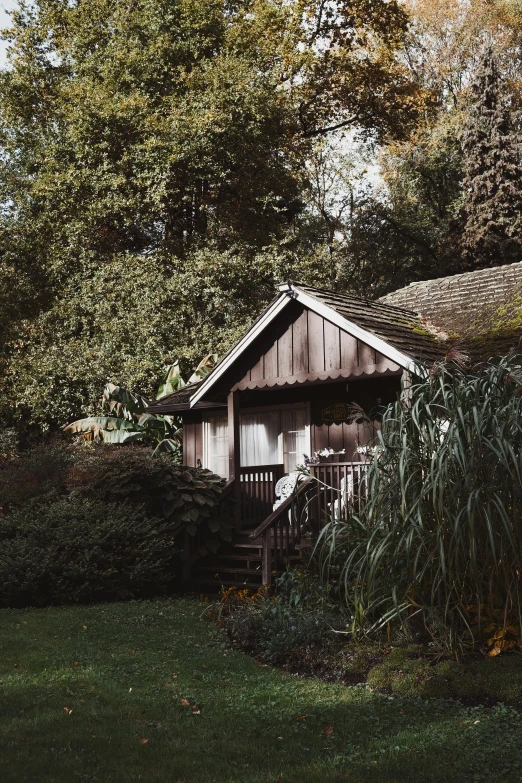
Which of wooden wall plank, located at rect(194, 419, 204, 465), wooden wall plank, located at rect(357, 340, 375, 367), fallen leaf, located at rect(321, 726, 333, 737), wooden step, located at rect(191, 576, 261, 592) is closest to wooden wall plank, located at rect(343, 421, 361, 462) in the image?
wooden wall plank, located at rect(357, 340, 375, 367)

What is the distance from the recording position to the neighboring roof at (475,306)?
12791 mm

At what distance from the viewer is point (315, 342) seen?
12906 millimetres

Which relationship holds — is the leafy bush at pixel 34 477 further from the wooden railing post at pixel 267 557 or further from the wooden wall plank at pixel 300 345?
the wooden wall plank at pixel 300 345

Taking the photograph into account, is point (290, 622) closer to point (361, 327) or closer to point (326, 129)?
point (361, 327)

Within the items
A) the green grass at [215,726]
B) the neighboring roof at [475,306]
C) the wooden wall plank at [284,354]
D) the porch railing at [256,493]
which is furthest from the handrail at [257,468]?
the green grass at [215,726]

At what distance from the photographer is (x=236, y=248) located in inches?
926

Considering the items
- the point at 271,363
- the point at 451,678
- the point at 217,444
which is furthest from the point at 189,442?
the point at 451,678

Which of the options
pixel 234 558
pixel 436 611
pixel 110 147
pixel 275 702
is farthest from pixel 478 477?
pixel 110 147

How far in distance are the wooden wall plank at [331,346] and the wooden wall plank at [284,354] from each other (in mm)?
700

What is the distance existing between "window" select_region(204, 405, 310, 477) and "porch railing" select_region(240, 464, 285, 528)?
92cm

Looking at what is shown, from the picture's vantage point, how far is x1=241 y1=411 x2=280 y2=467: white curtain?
15.6 meters

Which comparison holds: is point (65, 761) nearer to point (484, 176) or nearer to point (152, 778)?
point (152, 778)

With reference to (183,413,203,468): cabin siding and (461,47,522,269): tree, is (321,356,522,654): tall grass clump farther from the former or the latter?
(461,47,522,269): tree

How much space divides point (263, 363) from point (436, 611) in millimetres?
6993
